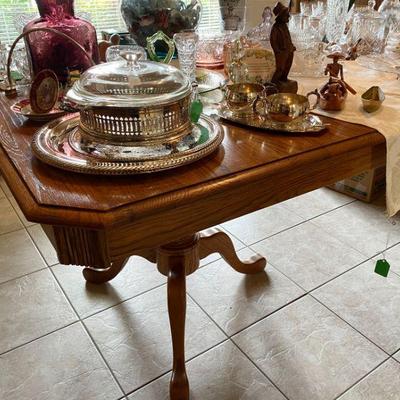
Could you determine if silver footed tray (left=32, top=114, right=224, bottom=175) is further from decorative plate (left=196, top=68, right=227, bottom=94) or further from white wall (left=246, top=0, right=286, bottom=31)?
white wall (left=246, top=0, right=286, bottom=31)

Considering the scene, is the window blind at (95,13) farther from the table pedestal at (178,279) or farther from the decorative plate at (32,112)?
the table pedestal at (178,279)

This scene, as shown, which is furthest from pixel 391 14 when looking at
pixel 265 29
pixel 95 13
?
pixel 95 13

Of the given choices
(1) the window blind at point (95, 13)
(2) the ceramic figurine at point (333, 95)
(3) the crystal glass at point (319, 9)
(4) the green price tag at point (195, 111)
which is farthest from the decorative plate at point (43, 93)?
(1) the window blind at point (95, 13)

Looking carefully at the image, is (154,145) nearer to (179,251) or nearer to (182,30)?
(179,251)

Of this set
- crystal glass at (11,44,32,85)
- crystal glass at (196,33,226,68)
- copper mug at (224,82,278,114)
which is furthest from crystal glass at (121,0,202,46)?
copper mug at (224,82,278,114)

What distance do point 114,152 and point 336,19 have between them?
42.1 inches

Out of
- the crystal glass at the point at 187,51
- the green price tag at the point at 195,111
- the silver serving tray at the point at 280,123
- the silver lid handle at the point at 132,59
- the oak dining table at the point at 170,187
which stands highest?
the silver lid handle at the point at 132,59

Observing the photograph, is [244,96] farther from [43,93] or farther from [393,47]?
[393,47]

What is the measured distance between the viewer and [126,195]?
0.54m

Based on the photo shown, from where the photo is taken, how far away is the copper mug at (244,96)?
77 cm

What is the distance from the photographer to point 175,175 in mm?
590

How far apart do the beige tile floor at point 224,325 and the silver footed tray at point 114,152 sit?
0.69 metres

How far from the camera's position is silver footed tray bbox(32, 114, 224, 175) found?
579 mm

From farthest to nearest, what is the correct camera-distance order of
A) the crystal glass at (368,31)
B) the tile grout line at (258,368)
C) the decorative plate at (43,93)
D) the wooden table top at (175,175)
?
the crystal glass at (368,31) → the tile grout line at (258,368) → the decorative plate at (43,93) → the wooden table top at (175,175)
